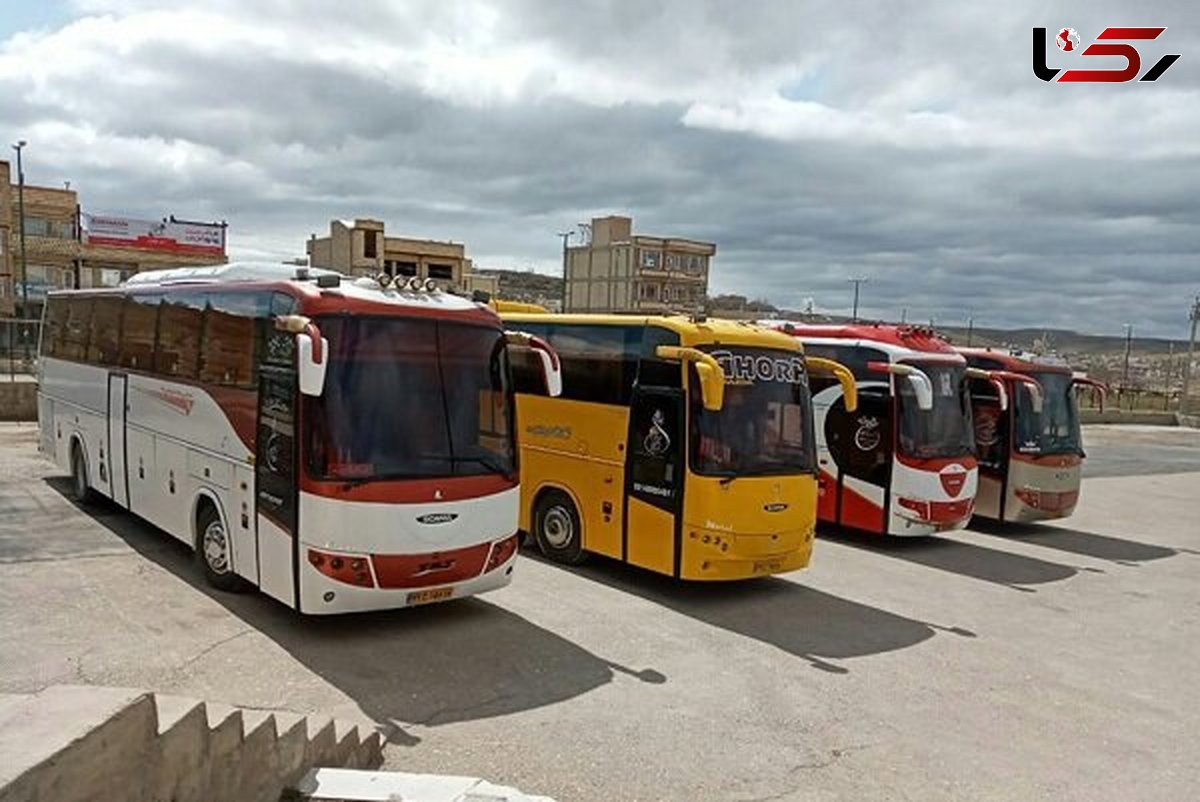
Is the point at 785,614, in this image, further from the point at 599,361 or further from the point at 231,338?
the point at 231,338

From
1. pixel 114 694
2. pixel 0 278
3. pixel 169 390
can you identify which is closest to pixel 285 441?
pixel 169 390

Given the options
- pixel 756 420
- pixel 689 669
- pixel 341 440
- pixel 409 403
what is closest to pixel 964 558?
pixel 756 420

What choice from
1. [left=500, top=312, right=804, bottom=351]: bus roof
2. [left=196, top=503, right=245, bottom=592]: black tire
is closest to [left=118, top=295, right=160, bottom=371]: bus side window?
[left=196, top=503, right=245, bottom=592]: black tire

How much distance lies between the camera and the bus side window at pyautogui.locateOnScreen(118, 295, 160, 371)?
31.1ft

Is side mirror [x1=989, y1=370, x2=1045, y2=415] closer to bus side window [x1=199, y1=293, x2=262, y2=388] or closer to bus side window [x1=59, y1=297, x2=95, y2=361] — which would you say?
bus side window [x1=199, y1=293, x2=262, y2=388]

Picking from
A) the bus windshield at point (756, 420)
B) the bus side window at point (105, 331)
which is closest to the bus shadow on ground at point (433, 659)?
the bus windshield at point (756, 420)

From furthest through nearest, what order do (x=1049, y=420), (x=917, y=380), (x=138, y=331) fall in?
1. (x=1049, y=420)
2. (x=917, y=380)
3. (x=138, y=331)

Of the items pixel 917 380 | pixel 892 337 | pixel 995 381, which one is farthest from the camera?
pixel 995 381

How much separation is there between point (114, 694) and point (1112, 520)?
17311 millimetres

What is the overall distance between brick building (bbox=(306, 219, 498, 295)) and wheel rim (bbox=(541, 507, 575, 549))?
45.6 meters

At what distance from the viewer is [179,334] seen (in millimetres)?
8852

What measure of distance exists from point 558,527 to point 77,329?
281 inches

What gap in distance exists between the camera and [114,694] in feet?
9.52

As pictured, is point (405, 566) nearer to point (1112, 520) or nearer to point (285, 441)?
point (285, 441)
